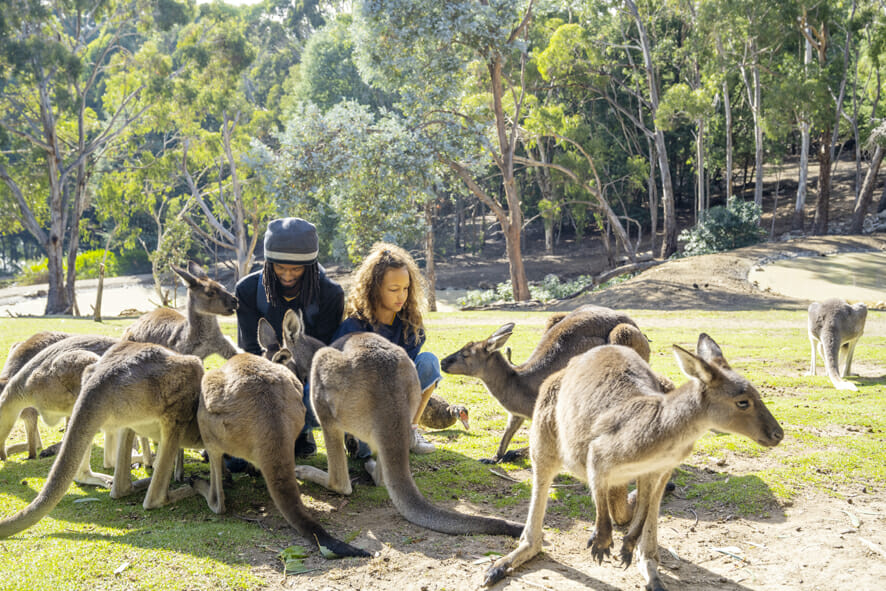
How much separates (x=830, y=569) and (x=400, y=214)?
1411cm

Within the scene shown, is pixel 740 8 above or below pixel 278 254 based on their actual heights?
above

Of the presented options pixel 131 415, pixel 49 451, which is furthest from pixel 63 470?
pixel 49 451

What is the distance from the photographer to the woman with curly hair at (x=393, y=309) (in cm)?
455

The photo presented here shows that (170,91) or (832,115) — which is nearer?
(832,115)

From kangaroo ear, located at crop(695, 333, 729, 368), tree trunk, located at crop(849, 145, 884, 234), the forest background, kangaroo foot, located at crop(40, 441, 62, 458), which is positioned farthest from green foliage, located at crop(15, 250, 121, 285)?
kangaroo ear, located at crop(695, 333, 729, 368)

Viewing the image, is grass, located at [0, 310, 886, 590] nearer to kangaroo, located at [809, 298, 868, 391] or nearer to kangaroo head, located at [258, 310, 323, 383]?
kangaroo, located at [809, 298, 868, 391]

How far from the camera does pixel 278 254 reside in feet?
14.8

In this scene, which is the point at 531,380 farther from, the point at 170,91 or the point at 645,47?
the point at 170,91

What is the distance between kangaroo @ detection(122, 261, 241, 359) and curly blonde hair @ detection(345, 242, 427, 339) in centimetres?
110

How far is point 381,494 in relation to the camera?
4102 millimetres

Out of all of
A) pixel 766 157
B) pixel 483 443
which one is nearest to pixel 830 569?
pixel 483 443

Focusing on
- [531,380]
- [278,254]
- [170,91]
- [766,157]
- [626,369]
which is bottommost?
[531,380]

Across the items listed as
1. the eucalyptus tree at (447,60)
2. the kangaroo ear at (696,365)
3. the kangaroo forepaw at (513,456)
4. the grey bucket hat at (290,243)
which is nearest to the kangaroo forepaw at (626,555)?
the kangaroo ear at (696,365)

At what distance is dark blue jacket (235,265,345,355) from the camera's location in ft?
15.8
